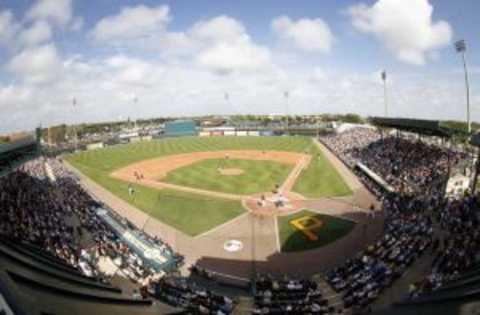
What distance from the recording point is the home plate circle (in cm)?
2158

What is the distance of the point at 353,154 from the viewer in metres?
49.3

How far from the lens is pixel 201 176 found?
4150 cm

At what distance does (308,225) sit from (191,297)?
41.5 ft

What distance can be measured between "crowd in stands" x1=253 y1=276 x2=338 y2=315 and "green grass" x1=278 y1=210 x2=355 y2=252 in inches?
183

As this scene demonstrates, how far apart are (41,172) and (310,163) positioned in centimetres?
3822

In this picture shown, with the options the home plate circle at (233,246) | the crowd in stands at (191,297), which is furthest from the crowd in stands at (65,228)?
the home plate circle at (233,246)

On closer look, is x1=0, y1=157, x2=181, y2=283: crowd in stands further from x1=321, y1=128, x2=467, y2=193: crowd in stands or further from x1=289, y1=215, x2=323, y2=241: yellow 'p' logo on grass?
x1=321, y1=128, x2=467, y2=193: crowd in stands

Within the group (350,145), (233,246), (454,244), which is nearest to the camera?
(454,244)

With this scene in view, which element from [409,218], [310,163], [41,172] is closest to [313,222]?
[409,218]

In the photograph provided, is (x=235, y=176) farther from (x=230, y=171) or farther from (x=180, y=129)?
(x=180, y=129)

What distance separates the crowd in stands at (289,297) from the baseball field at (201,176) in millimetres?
9216

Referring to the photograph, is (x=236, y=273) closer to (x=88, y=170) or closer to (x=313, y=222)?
(x=313, y=222)

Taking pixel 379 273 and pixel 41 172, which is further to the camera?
pixel 41 172

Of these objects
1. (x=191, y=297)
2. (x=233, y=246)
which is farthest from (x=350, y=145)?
(x=191, y=297)
